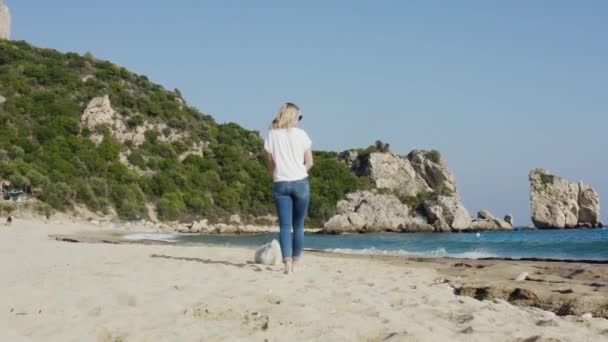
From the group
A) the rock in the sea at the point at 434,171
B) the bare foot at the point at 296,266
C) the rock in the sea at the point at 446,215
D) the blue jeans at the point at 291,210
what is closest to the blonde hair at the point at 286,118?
the blue jeans at the point at 291,210

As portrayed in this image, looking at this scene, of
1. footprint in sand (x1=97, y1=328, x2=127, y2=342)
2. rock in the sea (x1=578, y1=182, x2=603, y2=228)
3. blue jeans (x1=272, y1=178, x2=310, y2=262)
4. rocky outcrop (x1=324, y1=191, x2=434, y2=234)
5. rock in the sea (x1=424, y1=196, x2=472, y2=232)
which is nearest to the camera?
footprint in sand (x1=97, y1=328, x2=127, y2=342)

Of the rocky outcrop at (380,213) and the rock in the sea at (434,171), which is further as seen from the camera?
the rock in the sea at (434,171)

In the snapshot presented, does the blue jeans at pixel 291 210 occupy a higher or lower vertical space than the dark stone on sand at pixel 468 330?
higher

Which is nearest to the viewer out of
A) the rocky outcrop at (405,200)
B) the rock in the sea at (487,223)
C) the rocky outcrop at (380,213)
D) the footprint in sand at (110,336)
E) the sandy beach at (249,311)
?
the footprint in sand at (110,336)

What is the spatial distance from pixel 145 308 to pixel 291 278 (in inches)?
80.8

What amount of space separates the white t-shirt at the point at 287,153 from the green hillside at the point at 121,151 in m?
32.1

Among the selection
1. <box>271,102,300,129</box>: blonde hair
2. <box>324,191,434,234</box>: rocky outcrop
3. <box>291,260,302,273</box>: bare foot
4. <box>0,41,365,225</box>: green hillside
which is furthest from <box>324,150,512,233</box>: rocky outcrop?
<box>271,102,300,129</box>: blonde hair

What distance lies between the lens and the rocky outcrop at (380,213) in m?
57.0

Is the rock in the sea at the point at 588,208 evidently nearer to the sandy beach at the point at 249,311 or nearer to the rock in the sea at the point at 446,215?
the rock in the sea at the point at 446,215

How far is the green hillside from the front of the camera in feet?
129

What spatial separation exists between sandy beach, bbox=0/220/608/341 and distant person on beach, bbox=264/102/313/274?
0.65 metres

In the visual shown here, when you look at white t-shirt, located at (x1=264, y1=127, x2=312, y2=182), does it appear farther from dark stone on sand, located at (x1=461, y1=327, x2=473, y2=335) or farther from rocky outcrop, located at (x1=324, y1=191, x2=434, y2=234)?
rocky outcrop, located at (x1=324, y1=191, x2=434, y2=234)

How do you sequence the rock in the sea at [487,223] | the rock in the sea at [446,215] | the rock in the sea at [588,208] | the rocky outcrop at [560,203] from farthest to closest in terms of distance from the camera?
1. the rock in the sea at [588,208]
2. the rocky outcrop at [560,203]
3. the rock in the sea at [487,223]
4. the rock in the sea at [446,215]

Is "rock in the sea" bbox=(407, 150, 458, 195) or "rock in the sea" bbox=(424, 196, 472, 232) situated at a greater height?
"rock in the sea" bbox=(407, 150, 458, 195)
